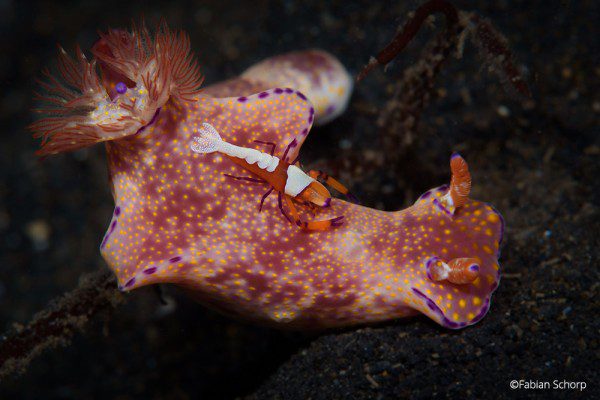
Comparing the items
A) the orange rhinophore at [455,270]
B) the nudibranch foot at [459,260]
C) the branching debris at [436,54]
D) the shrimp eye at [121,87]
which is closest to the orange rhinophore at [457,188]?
the nudibranch foot at [459,260]

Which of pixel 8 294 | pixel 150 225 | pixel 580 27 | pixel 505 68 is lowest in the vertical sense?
pixel 8 294

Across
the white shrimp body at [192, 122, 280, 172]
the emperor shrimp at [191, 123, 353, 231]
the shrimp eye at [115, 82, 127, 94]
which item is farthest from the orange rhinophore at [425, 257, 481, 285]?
the shrimp eye at [115, 82, 127, 94]

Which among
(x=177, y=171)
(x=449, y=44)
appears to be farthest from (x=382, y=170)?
(x=177, y=171)

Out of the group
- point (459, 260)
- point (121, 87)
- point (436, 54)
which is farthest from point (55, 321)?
point (436, 54)

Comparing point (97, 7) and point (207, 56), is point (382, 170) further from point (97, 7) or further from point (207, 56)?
point (97, 7)

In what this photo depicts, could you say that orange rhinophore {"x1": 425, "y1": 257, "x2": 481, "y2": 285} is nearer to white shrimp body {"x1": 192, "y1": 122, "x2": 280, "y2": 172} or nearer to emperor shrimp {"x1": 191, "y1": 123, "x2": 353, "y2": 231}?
emperor shrimp {"x1": 191, "y1": 123, "x2": 353, "y2": 231}

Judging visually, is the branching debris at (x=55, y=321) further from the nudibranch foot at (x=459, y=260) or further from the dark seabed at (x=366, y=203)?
A: the nudibranch foot at (x=459, y=260)
